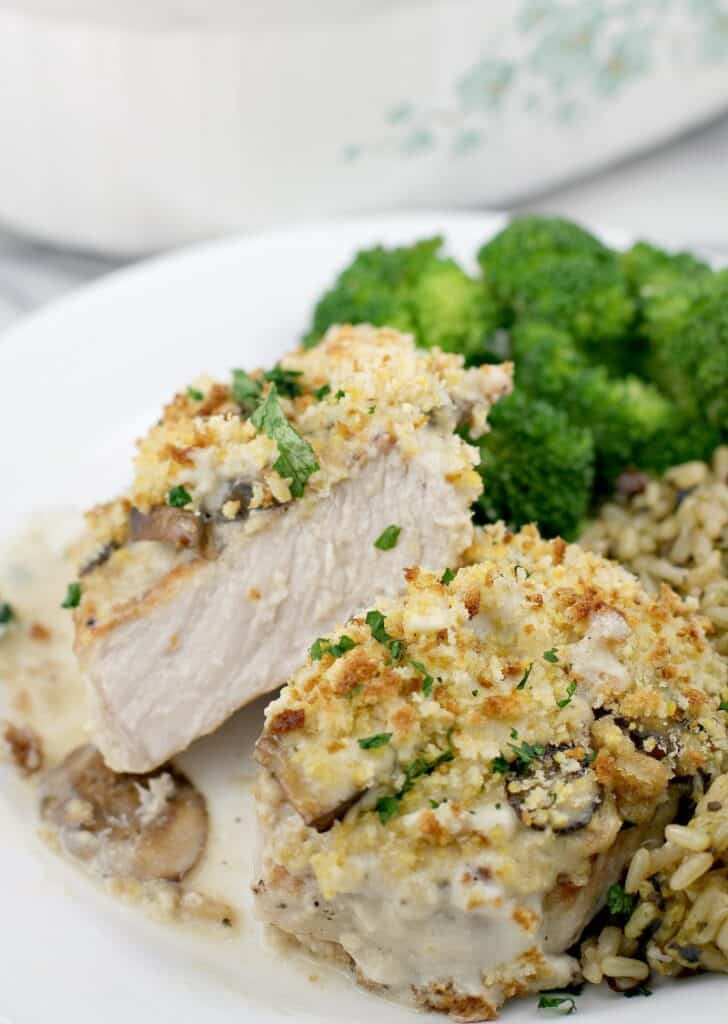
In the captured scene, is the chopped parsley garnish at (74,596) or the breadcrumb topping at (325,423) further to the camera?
the chopped parsley garnish at (74,596)

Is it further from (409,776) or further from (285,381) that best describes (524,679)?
(285,381)

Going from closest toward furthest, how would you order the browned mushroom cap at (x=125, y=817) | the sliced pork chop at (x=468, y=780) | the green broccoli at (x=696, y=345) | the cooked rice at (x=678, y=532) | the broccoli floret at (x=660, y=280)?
the sliced pork chop at (x=468, y=780), the browned mushroom cap at (x=125, y=817), the cooked rice at (x=678, y=532), the green broccoli at (x=696, y=345), the broccoli floret at (x=660, y=280)

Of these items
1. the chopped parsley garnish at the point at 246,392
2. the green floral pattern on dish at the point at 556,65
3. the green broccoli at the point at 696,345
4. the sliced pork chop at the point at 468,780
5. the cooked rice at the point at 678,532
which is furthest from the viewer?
the green floral pattern on dish at the point at 556,65

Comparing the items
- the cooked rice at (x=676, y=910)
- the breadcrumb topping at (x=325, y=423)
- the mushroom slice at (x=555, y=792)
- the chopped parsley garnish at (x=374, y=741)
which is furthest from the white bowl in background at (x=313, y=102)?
the cooked rice at (x=676, y=910)

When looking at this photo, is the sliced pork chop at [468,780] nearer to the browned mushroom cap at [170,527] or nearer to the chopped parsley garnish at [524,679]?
the chopped parsley garnish at [524,679]

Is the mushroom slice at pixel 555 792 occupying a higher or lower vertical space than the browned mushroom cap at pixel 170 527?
lower

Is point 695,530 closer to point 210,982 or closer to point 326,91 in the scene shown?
point 210,982
